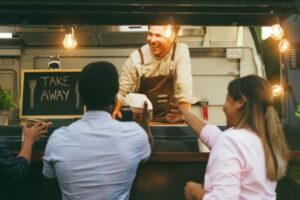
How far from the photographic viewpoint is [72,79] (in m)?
4.86

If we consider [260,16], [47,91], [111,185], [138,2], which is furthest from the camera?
[47,91]

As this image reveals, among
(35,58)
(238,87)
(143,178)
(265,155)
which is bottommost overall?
(143,178)

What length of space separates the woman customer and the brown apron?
2602 millimetres

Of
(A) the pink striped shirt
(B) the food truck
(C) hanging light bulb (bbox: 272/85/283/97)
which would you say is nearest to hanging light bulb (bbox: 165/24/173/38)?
(B) the food truck

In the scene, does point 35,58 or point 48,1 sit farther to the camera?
point 35,58

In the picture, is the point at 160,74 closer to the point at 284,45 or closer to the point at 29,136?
the point at 284,45

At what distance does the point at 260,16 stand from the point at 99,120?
227 centimetres

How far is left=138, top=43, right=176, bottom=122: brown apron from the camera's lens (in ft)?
16.9

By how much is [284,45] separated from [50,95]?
235cm

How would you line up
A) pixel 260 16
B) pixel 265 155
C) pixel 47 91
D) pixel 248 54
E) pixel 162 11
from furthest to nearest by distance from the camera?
pixel 248 54 → pixel 47 91 → pixel 260 16 → pixel 162 11 → pixel 265 155

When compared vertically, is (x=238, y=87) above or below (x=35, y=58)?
below

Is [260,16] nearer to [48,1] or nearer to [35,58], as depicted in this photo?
[48,1]

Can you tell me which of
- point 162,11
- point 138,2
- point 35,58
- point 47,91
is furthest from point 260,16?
point 35,58

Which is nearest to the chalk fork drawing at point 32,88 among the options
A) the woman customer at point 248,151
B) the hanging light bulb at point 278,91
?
the hanging light bulb at point 278,91
